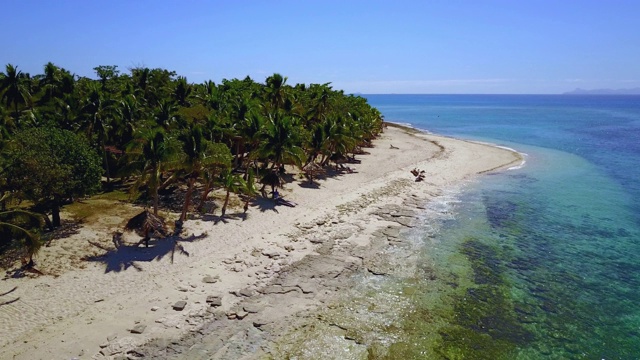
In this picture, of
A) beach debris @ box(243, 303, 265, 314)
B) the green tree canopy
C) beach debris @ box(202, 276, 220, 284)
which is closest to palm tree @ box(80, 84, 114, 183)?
the green tree canopy

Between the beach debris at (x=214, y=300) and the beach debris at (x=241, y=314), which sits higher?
the beach debris at (x=214, y=300)

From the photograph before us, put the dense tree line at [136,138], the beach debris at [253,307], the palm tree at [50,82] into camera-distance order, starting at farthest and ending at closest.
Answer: the palm tree at [50,82] < the dense tree line at [136,138] < the beach debris at [253,307]

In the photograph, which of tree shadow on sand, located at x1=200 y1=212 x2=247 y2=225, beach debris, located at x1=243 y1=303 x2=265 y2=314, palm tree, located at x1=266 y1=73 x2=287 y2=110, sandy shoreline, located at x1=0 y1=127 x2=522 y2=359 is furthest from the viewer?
palm tree, located at x1=266 y1=73 x2=287 y2=110

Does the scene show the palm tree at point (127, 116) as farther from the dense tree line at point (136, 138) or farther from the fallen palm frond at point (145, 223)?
the fallen palm frond at point (145, 223)

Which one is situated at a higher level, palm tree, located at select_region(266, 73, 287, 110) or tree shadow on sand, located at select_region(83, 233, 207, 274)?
palm tree, located at select_region(266, 73, 287, 110)

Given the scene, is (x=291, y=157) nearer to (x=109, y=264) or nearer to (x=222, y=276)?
(x=222, y=276)

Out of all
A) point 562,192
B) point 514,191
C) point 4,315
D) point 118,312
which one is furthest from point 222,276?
point 562,192

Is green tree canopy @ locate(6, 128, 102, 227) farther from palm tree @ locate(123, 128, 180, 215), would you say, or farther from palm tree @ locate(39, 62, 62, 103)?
palm tree @ locate(39, 62, 62, 103)

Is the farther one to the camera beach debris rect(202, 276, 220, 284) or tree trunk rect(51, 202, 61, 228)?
tree trunk rect(51, 202, 61, 228)

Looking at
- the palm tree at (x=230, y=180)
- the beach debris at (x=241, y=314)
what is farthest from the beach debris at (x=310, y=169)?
the beach debris at (x=241, y=314)
